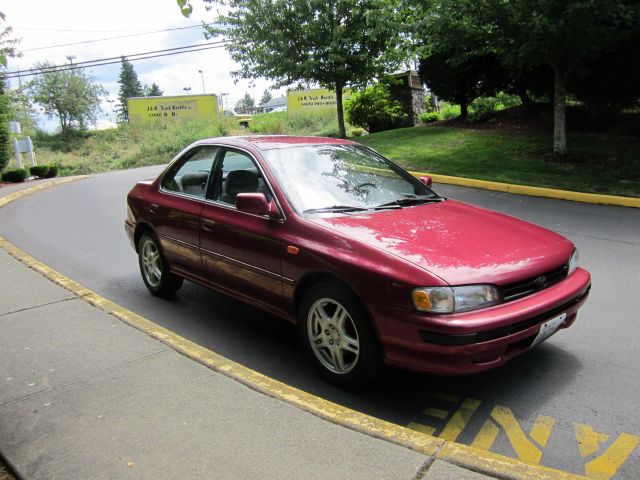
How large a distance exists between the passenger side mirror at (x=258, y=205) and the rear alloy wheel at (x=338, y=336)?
67 centimetres

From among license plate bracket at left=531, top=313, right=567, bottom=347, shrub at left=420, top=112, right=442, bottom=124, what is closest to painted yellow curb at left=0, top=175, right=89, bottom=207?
shrub at left=420, top=112, right=442, bottom=124

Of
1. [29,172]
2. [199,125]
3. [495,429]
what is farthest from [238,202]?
[199,125]

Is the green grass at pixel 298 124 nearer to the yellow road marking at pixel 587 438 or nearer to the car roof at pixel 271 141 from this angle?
the car roof at pixel 271 141

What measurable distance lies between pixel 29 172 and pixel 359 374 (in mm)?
22055

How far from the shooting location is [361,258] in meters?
3.40

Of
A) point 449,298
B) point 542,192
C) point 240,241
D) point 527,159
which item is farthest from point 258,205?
point 527,159

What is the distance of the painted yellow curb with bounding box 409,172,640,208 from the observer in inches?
364

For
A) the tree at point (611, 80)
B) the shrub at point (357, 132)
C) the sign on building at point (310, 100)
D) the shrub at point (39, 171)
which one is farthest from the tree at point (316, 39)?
the sign on building at point (310, 100)

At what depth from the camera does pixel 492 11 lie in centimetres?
A: 1116

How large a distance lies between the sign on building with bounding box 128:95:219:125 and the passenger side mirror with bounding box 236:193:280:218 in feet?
130

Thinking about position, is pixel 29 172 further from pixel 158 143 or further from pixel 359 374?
pixel 359 374

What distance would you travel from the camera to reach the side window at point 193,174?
16.4 ft

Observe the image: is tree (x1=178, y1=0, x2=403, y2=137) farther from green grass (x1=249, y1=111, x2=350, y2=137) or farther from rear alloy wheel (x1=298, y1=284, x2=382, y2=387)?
rear alloy wheel (x1=298, y1=284, x2=382, y2=387)

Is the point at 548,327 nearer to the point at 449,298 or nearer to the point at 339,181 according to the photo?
the point at 449,298
